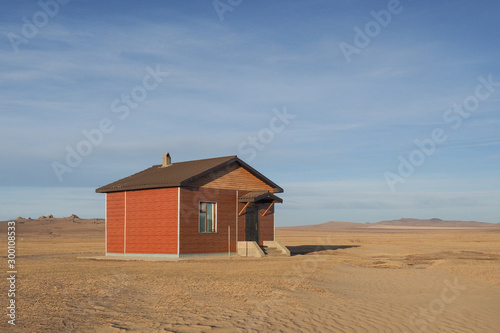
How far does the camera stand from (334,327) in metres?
10.0

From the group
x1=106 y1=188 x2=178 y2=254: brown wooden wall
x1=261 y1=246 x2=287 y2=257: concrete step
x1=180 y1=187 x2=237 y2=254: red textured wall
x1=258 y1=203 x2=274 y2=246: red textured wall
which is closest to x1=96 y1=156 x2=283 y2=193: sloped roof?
x1=106 y1=188 x2=178 y2=254: brown wooden wall

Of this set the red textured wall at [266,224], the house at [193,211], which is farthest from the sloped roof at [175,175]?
the red textured wall at [266,224]

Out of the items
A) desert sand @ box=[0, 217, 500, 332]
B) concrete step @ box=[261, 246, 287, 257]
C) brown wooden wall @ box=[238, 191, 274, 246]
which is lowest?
concrete step @ box=[261, 246, 287, 257]

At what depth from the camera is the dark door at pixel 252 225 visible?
1148 inches

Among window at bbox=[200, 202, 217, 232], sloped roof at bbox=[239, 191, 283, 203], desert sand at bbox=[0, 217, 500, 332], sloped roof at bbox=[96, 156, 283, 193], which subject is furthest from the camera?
sloped roof at bbox=[239, 191, 283, 203]

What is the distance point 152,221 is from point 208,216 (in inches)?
113

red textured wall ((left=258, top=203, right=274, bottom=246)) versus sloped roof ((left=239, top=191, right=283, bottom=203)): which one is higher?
sloped roof ((left=239, top=191, right=283, bottom=203))

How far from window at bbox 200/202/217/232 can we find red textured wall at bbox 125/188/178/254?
1.71 m

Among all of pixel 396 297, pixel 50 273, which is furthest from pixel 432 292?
pixel 50 273

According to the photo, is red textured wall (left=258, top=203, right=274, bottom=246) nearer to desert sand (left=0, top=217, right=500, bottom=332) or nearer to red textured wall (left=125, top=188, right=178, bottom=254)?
red textured wall (left=125, top=188, right=178, bottom=254)

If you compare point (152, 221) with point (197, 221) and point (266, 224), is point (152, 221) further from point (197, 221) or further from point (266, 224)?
point (266, 224)

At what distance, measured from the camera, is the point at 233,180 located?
2856 cm

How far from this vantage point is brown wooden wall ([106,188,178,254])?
2578 centimetres

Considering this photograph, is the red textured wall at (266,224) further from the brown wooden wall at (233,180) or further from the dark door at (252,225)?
the brown wooden wall at (233,180)
